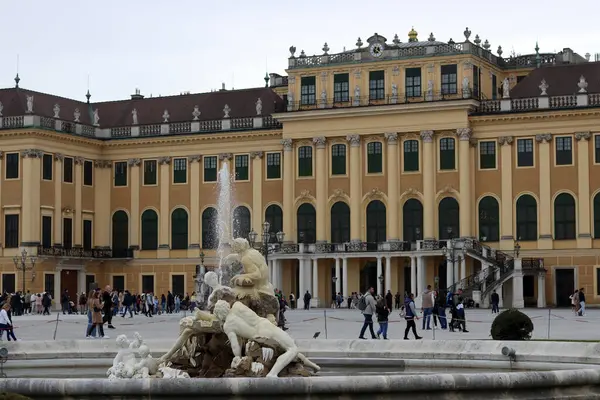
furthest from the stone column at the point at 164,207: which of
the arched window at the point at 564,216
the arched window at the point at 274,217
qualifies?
the arched window at the point at 564,216

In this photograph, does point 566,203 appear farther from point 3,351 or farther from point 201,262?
point 3,351

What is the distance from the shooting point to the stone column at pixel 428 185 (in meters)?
67.9

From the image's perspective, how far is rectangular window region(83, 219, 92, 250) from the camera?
7544cm

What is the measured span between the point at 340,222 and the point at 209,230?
804 cm

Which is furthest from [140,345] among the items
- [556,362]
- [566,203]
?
[566,203]

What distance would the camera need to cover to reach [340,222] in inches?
2778

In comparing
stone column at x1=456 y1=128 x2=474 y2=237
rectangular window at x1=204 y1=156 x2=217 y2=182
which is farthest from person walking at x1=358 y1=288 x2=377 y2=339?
rectangular window at x1=204 y1=156 x2=217 y2=182

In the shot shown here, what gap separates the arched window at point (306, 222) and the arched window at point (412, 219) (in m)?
5.01

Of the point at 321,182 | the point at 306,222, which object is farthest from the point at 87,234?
the point at 321,182

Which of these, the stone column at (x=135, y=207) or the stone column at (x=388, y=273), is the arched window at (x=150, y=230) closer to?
the stone column at (x=135, y=207)

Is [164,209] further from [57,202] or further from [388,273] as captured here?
[388,273]

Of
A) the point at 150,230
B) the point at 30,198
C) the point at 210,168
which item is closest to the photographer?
the point at 30,198

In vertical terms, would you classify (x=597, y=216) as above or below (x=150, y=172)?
below

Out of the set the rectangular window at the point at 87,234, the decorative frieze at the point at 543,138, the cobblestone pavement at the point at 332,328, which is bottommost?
the cobblestone pavement at the point at 332,328
